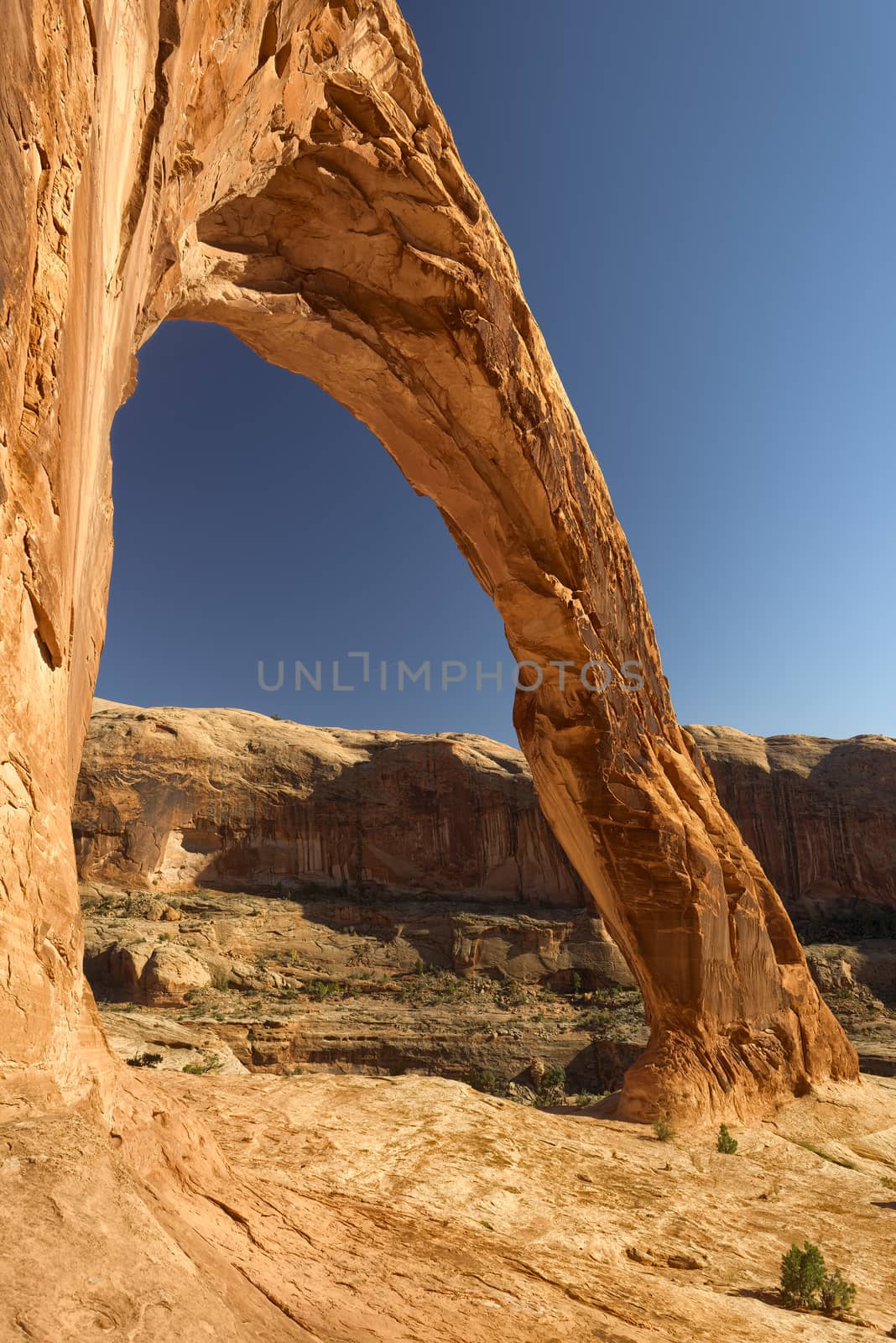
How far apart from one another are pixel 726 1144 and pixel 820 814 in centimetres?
3657

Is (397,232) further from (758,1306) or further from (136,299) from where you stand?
(758,1306)

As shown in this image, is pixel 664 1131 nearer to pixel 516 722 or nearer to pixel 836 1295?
pixel 836 1295

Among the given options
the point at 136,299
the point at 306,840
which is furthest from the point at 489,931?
the point at 136,299

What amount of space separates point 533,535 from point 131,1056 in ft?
38.4

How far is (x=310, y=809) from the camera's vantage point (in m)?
40.7

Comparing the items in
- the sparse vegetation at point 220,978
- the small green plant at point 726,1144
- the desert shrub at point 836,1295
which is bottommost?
the sparse vegetation at point 220,978

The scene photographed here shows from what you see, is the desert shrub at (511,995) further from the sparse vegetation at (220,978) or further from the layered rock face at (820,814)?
the layered rock face at (820,814)

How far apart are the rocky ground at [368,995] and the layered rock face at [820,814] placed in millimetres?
6707

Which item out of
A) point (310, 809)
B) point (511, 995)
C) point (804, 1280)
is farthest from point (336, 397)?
point (310, 809)

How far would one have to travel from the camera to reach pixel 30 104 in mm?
2434

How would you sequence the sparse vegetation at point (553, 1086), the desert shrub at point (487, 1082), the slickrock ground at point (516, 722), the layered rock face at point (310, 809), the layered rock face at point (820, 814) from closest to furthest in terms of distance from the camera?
the slickrock ground at point (516, 722)
the sparse vegetation at point (553, 1086)
the desert shrub at point (487, 1082)
the layered rock face at point (310, 809)
the layered rock face at point (820, 814)

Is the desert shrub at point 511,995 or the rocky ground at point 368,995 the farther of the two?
the desert shrub at point 511,995

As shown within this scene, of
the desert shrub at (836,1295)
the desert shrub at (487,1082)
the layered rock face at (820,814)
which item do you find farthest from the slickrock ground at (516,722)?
the layered rock face at (820,814)

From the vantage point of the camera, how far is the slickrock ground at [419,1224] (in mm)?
1797
